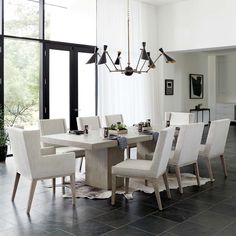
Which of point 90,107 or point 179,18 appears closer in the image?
point 90,107

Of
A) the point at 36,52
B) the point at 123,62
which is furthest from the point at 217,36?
A: the point at 36,52

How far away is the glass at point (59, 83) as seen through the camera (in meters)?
7.78

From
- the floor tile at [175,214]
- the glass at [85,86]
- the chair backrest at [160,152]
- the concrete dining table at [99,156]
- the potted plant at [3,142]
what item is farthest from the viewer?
the glass at [85,86]

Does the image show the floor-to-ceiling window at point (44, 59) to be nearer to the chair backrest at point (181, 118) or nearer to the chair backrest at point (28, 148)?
the chair backrest at point (181, 118)

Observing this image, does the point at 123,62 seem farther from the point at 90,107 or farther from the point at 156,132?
the point at 156,132

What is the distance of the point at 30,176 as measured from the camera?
12.5 feet

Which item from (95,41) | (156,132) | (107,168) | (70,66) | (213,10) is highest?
(213,10)

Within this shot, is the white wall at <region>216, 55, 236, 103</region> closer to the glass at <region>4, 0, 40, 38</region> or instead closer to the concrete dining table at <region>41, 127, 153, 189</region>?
the glass at <region>4, 0, 40, 38</region>

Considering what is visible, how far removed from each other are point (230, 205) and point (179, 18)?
21.0ft

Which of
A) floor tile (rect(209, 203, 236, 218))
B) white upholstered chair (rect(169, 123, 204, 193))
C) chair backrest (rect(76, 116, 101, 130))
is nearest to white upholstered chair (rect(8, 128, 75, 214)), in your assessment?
white upholstered chair (rect(169, 123, 204, 193))

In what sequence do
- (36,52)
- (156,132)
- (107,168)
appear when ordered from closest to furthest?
(107,168)
(156,132)
(36,52)

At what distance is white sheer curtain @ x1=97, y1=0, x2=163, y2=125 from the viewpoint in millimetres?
8469

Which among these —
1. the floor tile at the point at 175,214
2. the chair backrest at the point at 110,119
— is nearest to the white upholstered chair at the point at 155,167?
the floor tile at the point at 175,214

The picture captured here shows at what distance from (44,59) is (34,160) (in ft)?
14.0
